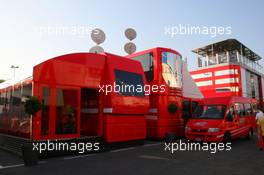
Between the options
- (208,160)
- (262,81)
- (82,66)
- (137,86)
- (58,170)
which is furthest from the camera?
(262,81)

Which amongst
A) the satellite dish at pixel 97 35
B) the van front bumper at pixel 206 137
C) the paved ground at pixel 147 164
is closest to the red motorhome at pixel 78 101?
the paved ground at pixel 147 164

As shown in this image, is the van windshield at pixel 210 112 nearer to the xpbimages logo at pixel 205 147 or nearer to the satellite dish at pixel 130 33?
the xpbimages logo at pixel 205 147

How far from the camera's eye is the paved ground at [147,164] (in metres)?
7.04

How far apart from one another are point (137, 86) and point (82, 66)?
3.00m

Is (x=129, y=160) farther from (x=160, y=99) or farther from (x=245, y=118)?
(x=245, y=118)

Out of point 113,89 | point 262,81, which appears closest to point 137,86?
point 113,89

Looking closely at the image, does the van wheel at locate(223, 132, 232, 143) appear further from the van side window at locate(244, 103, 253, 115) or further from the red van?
the van side window at locate(244, 103, 253, 115)

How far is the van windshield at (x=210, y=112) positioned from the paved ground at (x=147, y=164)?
2.55 meters

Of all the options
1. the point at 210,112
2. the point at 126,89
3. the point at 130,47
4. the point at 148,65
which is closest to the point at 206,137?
the point at 210,112

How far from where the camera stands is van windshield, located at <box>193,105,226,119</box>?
1234 cm

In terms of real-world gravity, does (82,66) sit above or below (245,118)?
above

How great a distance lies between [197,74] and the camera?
1508 inches

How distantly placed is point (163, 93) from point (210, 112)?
271 centimetres

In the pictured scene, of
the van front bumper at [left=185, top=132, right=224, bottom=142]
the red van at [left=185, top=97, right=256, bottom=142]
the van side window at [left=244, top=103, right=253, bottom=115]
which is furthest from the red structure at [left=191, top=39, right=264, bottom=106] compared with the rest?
the van front bumper at [left=185, top=132, right=224, bottom=142]
